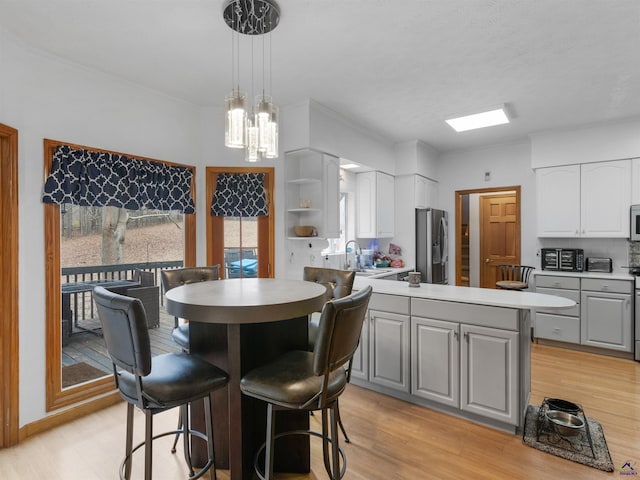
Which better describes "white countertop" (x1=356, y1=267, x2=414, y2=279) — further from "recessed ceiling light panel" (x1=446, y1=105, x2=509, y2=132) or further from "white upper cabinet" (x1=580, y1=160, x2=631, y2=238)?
"white upper cabinet" (x1=580, y1=160, x2=631, y2=238)

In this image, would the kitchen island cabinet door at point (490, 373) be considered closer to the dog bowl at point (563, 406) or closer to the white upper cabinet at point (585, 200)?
the dog bowl at point (563, 406)

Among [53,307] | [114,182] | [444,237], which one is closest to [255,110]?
[114,182]

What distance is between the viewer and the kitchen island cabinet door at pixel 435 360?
2629mm

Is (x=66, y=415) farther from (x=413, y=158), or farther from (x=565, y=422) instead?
(x=413, y=158)

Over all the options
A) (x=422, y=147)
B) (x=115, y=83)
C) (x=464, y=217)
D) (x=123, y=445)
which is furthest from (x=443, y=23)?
(x=464, y=217)

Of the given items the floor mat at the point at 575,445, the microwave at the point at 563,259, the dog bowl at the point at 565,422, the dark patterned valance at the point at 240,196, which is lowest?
the floor mat at the point at 575,445

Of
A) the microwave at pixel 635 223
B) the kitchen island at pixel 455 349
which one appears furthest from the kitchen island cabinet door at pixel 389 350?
the microwave at pixel 635 223

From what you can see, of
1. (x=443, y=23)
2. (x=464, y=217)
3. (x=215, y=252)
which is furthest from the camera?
(x=464, y=217)

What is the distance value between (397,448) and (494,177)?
4.34 meters

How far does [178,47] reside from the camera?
2.59 metres

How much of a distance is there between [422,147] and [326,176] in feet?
7.04

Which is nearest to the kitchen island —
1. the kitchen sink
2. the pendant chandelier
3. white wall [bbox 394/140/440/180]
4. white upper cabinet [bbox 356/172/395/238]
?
the kitchen sink

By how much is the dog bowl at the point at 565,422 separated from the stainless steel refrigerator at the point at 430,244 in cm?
260

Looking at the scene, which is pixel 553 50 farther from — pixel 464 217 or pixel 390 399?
pixel 464 217
